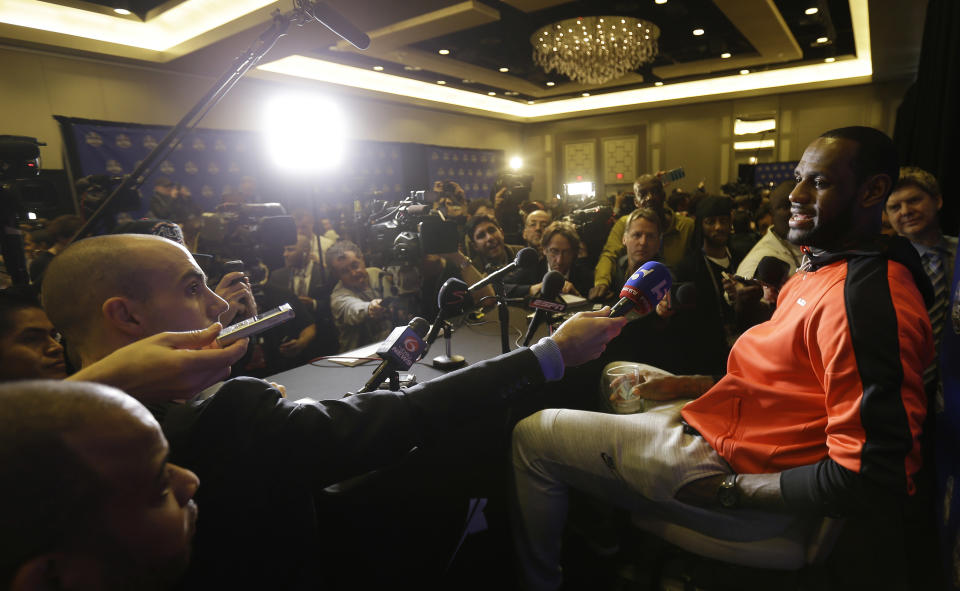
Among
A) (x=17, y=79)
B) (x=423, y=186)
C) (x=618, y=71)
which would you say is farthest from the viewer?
(x=423, y=186)

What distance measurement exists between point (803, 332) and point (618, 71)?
7.28 m

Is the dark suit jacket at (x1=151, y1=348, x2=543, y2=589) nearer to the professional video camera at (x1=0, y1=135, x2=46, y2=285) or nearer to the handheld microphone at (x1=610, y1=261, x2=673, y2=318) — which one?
the handheld microphone at (x1=610, y1=261, x2=673, y2=318)

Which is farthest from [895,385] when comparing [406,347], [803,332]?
[406,347]

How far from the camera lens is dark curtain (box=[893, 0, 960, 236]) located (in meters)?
2.18

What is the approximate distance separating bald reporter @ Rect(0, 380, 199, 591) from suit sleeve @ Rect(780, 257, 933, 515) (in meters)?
1.21

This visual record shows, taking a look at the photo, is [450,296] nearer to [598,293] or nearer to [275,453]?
[275,453]

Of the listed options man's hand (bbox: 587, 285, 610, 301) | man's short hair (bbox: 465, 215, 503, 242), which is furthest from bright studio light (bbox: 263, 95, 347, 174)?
man's hand (bbox: 587, 285, 610, 301)

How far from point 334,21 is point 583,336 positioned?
149 cm

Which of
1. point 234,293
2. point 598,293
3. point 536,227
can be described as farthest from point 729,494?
point 536,227

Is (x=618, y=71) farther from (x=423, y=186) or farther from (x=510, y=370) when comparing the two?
(x=510, y=370)

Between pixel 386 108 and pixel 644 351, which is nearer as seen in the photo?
pixel 644 351

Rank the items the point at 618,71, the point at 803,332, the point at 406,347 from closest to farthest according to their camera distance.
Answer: the point at 803,332, the point at 406,347, the point at 618,71

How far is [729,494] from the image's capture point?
3.73 feet

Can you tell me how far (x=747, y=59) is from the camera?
25.9 ft
